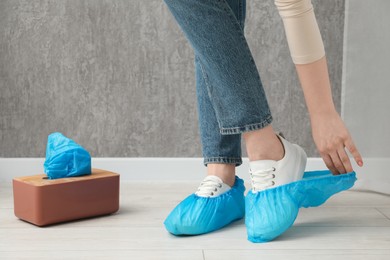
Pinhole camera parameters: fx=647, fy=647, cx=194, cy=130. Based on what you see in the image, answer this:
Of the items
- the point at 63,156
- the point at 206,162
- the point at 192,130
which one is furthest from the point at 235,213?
the point at 192,130

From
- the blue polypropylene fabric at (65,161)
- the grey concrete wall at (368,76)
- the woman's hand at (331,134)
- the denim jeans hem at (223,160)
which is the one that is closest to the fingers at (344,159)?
the woman's hand at (331,134)

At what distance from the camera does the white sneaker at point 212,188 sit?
132 centimetres

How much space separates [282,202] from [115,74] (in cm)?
83

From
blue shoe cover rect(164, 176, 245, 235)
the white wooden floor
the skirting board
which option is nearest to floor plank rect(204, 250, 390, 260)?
the white wooden floor

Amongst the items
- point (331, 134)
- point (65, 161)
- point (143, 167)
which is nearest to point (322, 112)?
point (331, 134)

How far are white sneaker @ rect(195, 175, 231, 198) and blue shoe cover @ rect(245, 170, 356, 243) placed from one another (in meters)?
0.09

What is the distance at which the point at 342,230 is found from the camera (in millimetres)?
1315

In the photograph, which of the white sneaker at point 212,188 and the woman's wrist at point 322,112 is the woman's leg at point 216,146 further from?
the woman's wrist at point 322,112

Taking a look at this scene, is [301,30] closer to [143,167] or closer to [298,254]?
[298,254]

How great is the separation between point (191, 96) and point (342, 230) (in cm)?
73

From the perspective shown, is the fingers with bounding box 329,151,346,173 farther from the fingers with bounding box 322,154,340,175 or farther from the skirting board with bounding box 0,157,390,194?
the skirting board with bounding box 0,157,390,194

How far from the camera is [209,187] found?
1.33 metres

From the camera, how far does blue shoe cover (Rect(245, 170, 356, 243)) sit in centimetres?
121

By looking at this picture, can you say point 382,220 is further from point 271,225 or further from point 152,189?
point 152,189
